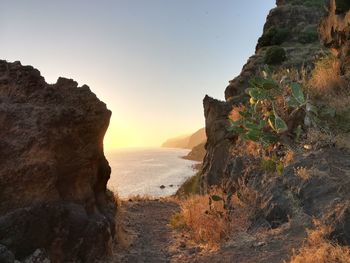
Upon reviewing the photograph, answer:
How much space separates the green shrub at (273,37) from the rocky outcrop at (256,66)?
2.8 inches

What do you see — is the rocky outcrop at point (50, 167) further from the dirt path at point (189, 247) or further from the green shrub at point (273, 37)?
the green shrub at point (273, 37)

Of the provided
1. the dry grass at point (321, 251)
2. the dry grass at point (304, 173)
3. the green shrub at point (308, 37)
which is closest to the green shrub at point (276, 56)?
the green shrub at point (308, 37)

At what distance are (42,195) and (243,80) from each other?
57.7 feet

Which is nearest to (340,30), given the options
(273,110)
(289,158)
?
(273,110)

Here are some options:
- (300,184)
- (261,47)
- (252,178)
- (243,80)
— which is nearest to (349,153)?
(300,184)

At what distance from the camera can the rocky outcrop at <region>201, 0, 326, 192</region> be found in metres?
18.1

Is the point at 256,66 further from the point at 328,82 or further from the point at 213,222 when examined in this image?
the point at 213,222

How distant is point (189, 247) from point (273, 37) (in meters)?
23.3

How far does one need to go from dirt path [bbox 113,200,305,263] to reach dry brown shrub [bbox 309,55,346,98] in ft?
20.7

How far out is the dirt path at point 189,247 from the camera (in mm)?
7316

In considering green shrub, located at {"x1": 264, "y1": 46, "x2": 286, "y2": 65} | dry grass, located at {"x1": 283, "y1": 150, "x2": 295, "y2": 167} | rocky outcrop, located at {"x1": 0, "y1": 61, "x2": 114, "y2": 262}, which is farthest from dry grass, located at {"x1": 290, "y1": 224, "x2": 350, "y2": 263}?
green shrub, located at {"x1": 264, "y1": 46, "x2": 286, "y2": 65}

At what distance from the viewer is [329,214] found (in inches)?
286

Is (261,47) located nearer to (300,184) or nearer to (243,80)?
(243,80)

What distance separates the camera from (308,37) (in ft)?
95.3
